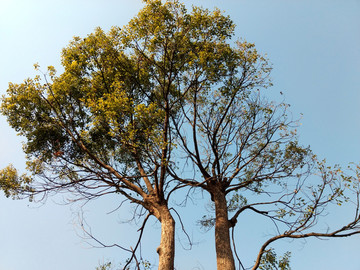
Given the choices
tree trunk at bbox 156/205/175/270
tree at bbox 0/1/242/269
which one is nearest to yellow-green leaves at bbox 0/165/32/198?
tree at bbox 0/1/242/269

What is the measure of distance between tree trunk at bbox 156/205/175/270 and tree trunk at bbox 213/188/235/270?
3.75 ft

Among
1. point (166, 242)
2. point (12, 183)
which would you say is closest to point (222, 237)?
point (166, 242)

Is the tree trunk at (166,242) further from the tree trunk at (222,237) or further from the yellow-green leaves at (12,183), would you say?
the yellow-green leaves at (12,183)

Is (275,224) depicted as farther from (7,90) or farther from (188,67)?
(7,90)

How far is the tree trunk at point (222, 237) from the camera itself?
6484 mm

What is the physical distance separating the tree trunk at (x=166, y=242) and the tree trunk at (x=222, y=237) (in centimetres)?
114

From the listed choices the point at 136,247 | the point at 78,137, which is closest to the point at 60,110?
the point at 78,137

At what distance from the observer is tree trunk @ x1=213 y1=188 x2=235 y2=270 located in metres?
6.48

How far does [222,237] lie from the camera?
6.91 m

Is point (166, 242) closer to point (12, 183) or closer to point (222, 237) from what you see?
point (222, 237)

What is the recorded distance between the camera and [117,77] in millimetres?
8492

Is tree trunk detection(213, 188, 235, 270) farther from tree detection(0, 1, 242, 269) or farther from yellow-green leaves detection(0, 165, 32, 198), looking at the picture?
yellow-green leaves detection(0, 165, 32, 198)

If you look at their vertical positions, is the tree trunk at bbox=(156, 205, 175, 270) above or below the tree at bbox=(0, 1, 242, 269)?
below

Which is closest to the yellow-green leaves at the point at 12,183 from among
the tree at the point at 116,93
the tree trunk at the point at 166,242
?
the tree at the point at 116,93
